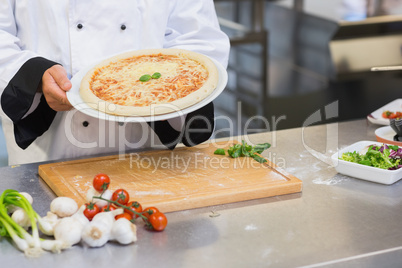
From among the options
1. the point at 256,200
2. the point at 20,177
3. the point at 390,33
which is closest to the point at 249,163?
the point at 256,200

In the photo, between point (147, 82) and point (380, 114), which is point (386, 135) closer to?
point (380, 114)

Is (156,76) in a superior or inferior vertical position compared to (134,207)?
superior

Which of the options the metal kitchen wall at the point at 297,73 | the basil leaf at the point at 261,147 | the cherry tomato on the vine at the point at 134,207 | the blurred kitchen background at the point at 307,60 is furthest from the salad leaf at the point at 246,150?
the metal kitchen wall at the point at 297,73

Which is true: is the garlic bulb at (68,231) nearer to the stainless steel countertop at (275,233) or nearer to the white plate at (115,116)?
the stainless steel countertop at (275,233)

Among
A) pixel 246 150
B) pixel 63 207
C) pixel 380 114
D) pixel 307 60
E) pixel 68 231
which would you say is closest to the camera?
pixel 68 231

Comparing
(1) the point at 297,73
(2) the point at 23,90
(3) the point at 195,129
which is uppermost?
(2) the point at 23,90

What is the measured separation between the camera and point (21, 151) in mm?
2082

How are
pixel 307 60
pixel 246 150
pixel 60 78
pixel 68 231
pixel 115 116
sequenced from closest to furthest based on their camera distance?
pixel 68 231, pixel 115 116, pixel 60 78, pixel 246 150, pixel 307 60

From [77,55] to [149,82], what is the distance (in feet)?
0.99

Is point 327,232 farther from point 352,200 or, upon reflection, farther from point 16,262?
point 16,262

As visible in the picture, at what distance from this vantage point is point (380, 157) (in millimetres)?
1713

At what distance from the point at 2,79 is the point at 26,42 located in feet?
0.65

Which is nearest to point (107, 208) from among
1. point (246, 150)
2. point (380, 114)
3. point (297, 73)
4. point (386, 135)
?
point (246, 150)

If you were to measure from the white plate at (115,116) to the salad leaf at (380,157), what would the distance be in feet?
1.42
